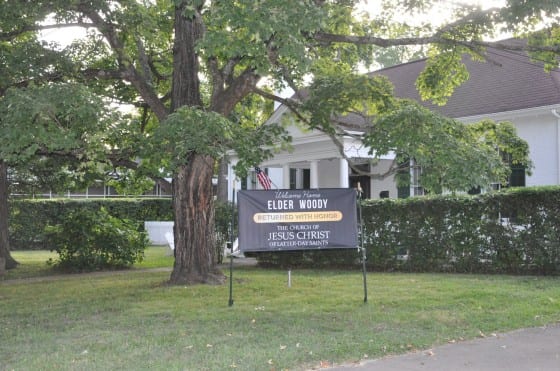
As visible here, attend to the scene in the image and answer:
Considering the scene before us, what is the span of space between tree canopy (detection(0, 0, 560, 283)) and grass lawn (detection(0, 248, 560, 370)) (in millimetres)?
2137

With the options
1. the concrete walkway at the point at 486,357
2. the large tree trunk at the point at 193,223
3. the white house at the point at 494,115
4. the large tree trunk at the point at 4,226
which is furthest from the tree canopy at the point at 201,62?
the large tree trunk at the point at 4,226

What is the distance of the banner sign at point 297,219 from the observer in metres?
8.98

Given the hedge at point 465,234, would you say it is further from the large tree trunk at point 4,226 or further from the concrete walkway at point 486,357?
the large tree trunk at point 4,226

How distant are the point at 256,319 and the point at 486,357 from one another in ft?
10.4

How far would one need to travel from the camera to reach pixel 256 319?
27.0ft

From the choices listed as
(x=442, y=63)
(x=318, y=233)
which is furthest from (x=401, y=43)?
(x=318, y=233)

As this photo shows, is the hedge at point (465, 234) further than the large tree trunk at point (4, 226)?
No

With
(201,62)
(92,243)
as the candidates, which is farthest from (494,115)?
(92,243)

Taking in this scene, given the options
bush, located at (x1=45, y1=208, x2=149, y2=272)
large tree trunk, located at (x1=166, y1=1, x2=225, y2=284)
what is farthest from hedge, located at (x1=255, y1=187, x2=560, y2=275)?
bush, located at (x1=45, y1=208, x2=149, y2=272)

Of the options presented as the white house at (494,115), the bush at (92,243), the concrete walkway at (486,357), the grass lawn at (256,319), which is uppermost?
the white house at (494,115)

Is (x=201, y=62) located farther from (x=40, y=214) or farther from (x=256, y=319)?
(x=40, y=214)

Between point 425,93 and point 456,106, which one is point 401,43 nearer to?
point 425,93

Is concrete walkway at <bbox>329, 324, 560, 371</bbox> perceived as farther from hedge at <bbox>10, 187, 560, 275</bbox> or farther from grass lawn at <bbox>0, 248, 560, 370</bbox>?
hedge at <bbox>10, 187, 560, 275</bbox>

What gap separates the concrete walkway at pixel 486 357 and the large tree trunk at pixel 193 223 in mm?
5958
